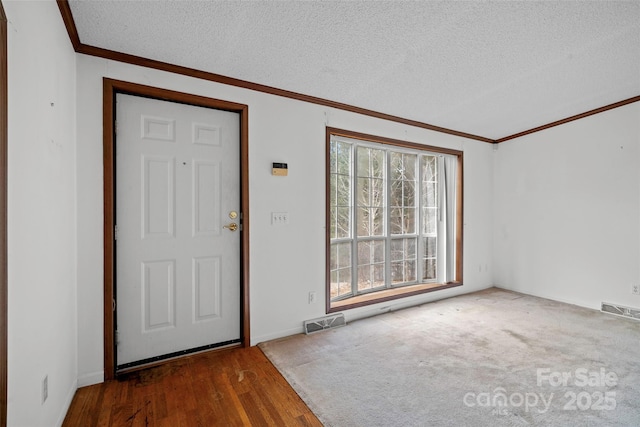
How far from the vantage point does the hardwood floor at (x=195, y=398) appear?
1.74 meters

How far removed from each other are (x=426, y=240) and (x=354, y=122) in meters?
2.06

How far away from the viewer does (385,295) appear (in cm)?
366

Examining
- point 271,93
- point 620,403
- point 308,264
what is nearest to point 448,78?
point 271,93

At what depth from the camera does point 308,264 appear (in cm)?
302

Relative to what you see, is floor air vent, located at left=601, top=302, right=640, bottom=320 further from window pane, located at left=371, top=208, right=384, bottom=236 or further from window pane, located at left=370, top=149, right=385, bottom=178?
window pane, located at left=370, top=149, right=385, bottom=178

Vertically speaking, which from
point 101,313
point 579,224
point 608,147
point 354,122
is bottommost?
point 101,313

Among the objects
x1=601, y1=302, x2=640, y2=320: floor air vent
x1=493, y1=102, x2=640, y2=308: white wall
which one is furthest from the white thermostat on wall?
x1=601, y1=302, x2=640, y2=320: floor air vent

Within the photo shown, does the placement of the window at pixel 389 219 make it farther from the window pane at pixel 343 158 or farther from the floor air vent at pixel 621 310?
the floor air vent at pixel 621 310

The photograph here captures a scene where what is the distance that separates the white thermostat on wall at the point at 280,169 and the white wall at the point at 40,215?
1461 mm

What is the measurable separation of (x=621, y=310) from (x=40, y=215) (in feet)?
16.8

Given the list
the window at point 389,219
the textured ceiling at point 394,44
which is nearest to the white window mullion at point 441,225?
the window at point 389,219

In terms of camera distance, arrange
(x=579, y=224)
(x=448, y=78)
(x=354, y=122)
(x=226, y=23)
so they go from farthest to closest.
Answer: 1. (x=579, y=224)
2. (x=354, y=122)
3. (x=448, y=78)
4. (x=226, y=23)

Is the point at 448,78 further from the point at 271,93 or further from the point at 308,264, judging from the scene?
the point at 308,264

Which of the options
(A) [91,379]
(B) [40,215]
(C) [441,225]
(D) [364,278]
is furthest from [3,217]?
(C) [441,225]
